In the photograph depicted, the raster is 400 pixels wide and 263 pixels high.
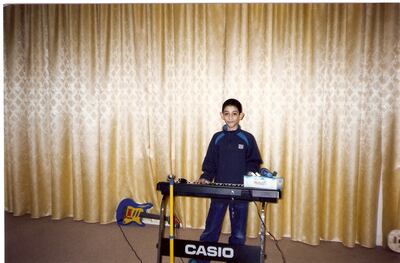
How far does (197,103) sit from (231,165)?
3.39ft

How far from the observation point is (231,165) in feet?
7.69

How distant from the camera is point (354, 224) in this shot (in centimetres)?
290

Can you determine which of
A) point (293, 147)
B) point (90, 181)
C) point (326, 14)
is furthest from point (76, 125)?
point (326, 14)

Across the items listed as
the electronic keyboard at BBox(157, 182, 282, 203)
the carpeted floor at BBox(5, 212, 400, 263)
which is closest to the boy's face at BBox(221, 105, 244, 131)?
the electronic keyboard at BBox(157, 182, 282, 203)

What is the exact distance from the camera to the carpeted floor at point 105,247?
2648mm

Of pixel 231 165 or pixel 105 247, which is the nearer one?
pixel 231 165

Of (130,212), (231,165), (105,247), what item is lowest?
(105,247)

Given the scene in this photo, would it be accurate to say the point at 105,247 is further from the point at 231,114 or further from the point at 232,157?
the point at 231,114

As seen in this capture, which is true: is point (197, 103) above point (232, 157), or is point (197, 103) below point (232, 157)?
above

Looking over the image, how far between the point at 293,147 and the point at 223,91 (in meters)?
0.89

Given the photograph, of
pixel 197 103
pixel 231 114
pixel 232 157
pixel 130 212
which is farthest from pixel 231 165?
pixel 130 212

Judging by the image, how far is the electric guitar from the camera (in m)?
3.26

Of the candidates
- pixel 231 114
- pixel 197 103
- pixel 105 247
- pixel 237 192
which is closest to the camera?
pixel 237 192

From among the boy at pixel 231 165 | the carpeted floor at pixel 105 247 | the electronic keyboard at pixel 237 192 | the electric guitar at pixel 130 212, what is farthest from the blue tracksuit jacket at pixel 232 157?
the electric guitar at pixel 130 212
